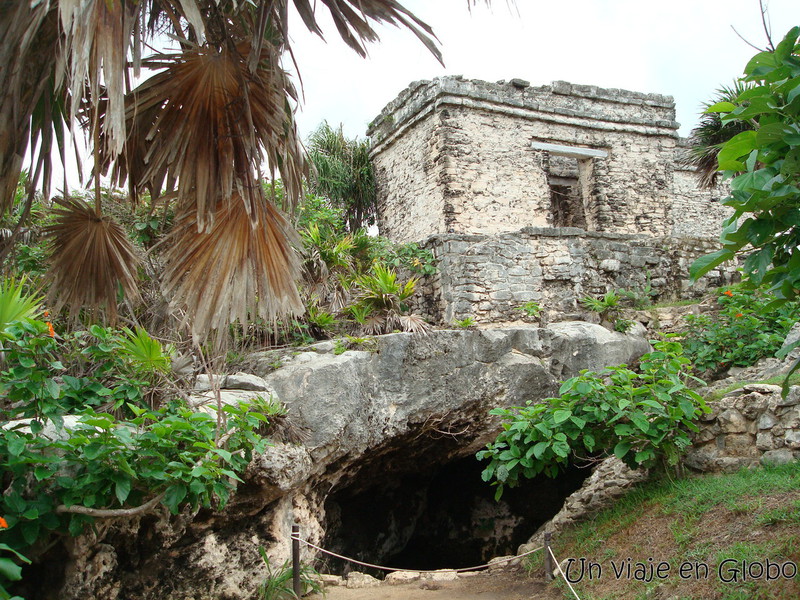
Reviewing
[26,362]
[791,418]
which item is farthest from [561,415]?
[26,362]

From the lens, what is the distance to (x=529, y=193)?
11.8 metres

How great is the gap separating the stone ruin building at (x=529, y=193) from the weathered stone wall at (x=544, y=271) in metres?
0.02

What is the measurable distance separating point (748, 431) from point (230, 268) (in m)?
4.30

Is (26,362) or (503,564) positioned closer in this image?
(26,362)

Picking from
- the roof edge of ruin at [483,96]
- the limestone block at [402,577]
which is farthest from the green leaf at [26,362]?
the roof edge of ruin at [483,96]

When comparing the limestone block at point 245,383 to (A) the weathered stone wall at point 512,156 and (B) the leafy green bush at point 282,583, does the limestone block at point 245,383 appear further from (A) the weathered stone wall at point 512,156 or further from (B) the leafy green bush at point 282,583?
(A) the weathered stone wall at point 512,156

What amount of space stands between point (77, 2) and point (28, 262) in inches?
203

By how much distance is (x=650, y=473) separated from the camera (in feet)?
21.0

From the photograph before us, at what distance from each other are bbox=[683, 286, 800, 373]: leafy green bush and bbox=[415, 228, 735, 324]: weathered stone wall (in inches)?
59.1

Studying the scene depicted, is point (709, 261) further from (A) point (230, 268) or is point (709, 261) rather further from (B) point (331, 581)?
(B) point (331, 581)

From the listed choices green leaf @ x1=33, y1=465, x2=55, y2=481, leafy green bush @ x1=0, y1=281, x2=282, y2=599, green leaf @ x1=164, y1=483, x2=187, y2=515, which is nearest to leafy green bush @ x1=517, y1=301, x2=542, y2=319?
leafy green bush @ x1=0, y1=281, x2=282, y2=599

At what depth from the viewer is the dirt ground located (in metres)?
5.96

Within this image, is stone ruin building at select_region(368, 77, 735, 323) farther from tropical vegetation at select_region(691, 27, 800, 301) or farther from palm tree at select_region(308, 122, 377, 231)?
tropical vegetation at select_region(691, 27, 800, 301)

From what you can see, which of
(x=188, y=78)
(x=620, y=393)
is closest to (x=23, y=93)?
(x=188, y=78)
